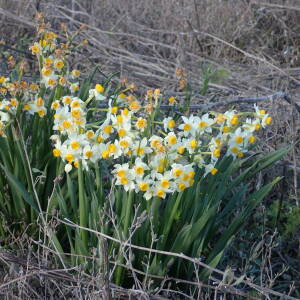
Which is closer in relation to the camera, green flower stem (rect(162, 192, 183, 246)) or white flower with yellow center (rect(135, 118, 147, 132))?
white flower with yellow center (rect(135, 118, 147, 132))

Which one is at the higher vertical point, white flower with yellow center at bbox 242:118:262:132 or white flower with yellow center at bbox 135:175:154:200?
white flower with yellow center at bbox 242:118:262:132

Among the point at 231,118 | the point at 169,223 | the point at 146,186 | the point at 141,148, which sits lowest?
the point at 169,223

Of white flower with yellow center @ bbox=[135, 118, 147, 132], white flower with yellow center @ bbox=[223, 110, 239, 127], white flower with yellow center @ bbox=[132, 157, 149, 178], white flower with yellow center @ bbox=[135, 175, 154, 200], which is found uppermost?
white flower with yellow center @ bbox=[223, 110, 239, 127]

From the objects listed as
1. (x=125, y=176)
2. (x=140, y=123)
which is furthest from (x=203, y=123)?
(x=125, y=176)

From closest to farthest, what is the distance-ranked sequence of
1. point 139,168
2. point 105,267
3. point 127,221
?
point 105,267 → point 139,168 → point 127,221

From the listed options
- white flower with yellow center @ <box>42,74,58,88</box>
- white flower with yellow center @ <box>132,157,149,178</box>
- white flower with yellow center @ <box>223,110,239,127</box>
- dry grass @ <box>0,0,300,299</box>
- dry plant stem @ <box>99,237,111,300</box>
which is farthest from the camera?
dry grass @ <box>0,0,300,299</box>

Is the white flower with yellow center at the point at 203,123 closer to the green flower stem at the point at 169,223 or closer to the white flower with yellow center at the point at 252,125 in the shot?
the white flower with yellow center at the point at 252,125

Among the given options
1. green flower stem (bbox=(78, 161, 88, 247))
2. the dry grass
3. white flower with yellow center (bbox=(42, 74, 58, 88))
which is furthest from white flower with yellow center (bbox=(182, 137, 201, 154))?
the dry grass

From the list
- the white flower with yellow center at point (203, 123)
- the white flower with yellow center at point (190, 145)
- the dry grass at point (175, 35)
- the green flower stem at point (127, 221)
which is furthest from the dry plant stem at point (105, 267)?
the dry grass at point (175, 35)

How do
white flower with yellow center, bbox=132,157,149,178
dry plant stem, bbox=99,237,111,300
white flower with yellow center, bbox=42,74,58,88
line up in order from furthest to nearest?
1. white flower with yellow center, bbox=42,74,58,88
2. white flower with yellow center, bbox=132,157,149,178
3. dry plant stem, bbox=99,237,111,300

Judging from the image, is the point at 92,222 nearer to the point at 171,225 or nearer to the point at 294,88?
the point at 171,225

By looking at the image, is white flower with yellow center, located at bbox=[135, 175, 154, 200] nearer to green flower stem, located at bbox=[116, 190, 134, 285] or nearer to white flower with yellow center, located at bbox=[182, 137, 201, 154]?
green flower stem, located at bbox=[116, 190, 134, 285]

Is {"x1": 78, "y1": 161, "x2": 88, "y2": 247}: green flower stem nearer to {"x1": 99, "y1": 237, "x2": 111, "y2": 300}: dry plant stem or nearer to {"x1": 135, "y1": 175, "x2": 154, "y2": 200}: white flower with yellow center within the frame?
{"x1": 135, "y1": 175, "x2": 154, "y2": 200}: white flower with yellow center

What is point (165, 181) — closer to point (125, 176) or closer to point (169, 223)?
point (125, 176)
